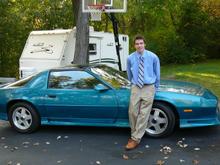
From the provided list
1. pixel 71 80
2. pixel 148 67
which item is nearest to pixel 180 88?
pixel 148 67

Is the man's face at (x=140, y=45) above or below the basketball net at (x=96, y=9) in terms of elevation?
below

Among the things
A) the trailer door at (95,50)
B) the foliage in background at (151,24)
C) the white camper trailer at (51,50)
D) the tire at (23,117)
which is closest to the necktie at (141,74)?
the tire at (23,117)

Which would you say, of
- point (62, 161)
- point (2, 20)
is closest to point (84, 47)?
point (62, 161)

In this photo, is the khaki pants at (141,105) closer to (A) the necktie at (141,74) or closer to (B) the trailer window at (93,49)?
(A) the necktie at (141,74)

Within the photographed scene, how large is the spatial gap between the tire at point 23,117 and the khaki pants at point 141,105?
1947 millimetres

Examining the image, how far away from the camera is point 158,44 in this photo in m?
26.1

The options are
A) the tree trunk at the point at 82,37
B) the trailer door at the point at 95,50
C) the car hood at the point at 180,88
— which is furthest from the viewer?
the trailer door at the point at 95,50

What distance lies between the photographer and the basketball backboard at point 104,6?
13242mm

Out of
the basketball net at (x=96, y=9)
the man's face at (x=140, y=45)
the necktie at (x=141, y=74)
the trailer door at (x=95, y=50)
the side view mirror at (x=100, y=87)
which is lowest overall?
the trailer door at (x=95, y=50)

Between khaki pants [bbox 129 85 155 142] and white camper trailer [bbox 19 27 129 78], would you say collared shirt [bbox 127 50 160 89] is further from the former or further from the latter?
white camper trailer [bbox 19 27 129 78]

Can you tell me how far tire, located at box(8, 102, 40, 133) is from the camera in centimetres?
786

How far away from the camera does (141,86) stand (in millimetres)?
6809

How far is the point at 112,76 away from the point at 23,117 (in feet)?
5.79

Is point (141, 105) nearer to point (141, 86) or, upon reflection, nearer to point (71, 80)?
point (141, 86)
